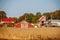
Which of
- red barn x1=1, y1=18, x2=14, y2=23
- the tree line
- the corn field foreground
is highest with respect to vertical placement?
the tree line

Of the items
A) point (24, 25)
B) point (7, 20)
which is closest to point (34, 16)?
point (24, 25)

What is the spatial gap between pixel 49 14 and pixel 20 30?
40 cm

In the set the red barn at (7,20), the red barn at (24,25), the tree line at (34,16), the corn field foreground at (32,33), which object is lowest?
the corn field foreground at (32,33)

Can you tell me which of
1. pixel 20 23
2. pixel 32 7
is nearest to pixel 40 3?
pixel 32 7

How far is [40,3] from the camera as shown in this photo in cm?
164

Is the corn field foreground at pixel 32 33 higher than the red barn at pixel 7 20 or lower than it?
lower

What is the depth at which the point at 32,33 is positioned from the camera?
1582 mm

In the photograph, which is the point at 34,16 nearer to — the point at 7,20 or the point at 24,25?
the point at 24,25

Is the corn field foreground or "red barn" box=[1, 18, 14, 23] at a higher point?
"red barn" box=[1, 18, 14, 23]

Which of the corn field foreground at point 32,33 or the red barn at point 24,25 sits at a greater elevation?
the red barn at point 24,25

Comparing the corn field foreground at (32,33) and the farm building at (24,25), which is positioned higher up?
the farm building at (24,25)

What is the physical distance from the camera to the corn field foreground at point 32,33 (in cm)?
157

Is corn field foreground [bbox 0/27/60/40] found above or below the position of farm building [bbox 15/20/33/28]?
below

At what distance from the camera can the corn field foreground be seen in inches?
61.8
